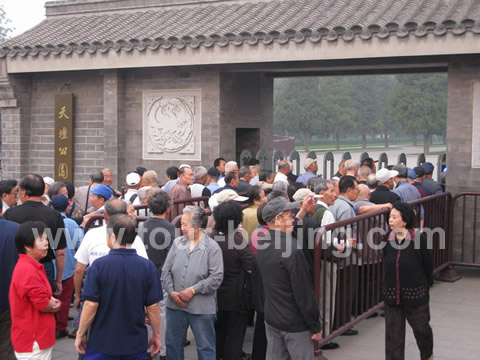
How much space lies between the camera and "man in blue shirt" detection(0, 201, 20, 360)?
599cm

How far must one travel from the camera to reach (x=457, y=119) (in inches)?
464

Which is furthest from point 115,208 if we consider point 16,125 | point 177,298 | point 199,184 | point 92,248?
point 16,125

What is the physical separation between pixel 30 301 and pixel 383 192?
198 inches

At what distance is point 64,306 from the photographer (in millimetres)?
8086

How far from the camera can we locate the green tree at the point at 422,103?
4850 centimetres

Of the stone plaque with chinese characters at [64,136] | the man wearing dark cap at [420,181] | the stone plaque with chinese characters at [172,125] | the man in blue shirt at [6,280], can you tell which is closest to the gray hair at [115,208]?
the man in blue shirt at [6,280]

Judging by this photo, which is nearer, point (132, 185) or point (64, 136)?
point (132, 185)

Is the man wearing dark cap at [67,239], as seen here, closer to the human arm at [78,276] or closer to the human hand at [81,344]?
the human arm at [78,276]

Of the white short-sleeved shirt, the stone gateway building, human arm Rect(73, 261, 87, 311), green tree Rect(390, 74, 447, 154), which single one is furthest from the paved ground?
green tree Rect(390, 74, 447, 154)

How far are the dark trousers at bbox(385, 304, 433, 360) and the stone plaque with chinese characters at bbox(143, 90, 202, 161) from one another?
852 cm

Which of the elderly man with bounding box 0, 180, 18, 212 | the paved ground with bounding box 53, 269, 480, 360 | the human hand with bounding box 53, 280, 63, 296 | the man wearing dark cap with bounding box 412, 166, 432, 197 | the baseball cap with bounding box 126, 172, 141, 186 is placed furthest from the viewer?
the man wearing dark cap with bounding box 412, 166, 432, 197

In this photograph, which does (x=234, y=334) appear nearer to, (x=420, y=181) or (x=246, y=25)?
(x=420, y=181)

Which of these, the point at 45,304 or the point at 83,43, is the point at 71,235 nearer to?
the point at 45,304

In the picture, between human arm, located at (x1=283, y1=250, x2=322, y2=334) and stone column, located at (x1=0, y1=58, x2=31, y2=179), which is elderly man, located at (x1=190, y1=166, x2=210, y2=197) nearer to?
human arm, located at (x1=283, y1=250, x2=322, y2=334)
